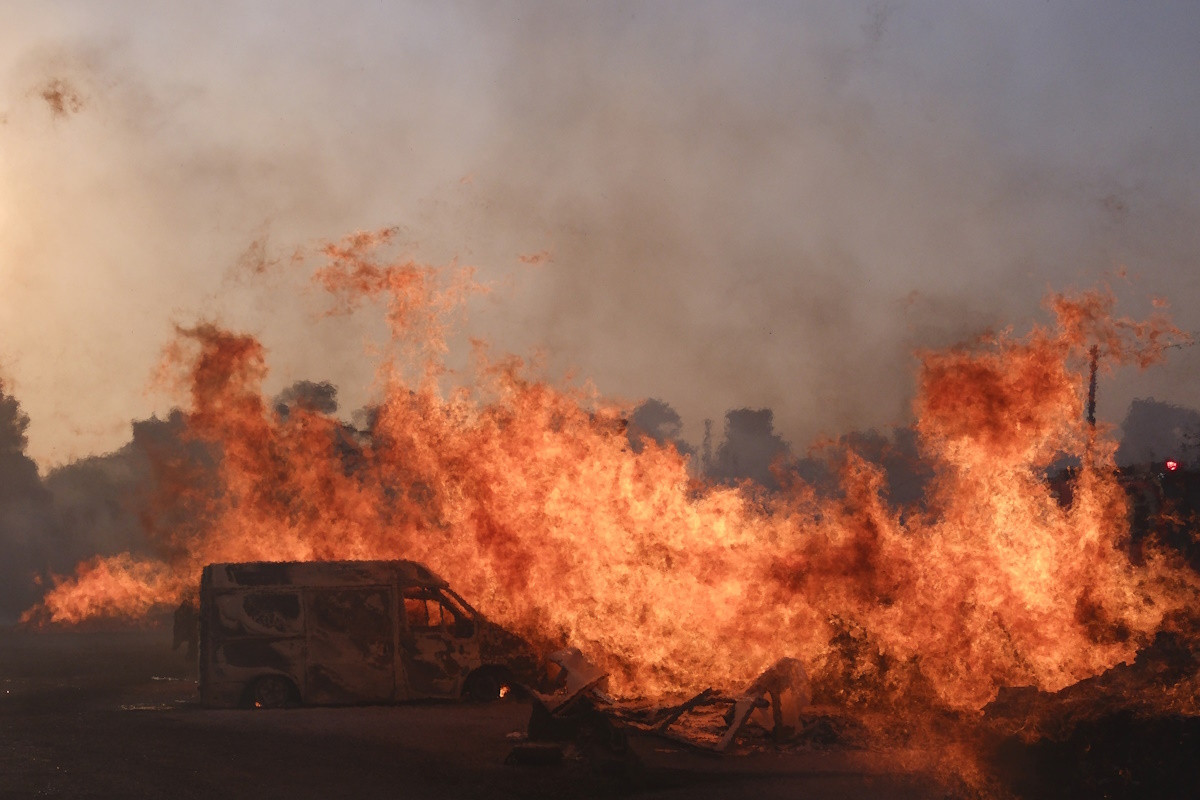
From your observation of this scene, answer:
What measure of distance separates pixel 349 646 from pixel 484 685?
2123mm

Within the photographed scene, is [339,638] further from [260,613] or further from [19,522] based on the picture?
[19,522]

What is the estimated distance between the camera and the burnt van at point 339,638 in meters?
15.8

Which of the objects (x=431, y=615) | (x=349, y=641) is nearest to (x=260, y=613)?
(x=349, y=641)

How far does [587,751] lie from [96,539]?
64.6 meters

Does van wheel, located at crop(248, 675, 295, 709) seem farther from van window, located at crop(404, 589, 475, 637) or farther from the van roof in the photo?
van window, located at crop(404, 589, 475, 637)

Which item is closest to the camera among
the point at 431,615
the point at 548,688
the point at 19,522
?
the point at 548,688

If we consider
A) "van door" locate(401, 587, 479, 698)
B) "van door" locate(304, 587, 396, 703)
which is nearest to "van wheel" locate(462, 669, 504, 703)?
"van door" locate(401, 587, 479, 698)

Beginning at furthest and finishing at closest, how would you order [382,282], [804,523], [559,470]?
[382,282] → [559,470] → [804,523]

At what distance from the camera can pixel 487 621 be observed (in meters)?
16.7

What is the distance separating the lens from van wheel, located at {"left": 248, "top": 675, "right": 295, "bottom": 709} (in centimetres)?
1576

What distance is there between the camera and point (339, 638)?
16.0 metres

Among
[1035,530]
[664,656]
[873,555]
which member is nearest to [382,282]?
[664,656]

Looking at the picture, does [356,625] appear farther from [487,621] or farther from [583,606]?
[583,606]

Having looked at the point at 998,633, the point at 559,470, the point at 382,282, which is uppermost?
the point at 382,282
